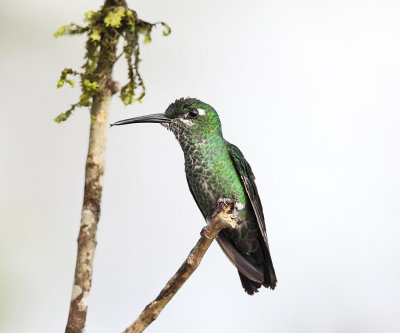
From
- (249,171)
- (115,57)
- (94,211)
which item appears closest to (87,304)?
(94,211)

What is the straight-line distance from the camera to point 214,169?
4.46 meters

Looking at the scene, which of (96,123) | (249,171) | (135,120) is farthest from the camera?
(249,171)

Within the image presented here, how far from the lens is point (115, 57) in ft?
11.5

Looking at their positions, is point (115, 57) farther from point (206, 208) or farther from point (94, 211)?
point (206, 208)

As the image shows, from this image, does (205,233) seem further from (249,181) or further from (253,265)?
(253,265)

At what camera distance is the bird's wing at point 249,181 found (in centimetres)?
448

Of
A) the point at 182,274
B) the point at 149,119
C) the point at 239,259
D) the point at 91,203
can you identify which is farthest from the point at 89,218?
the point at 239,259

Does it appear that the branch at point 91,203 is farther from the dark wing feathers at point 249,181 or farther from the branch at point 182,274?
the dark wing feathers at point 249,181

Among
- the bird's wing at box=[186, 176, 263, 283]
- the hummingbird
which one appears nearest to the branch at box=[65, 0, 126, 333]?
the hummingbird

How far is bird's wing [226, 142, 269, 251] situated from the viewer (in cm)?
448

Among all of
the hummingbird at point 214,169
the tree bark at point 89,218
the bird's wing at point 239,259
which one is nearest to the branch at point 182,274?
the tree bark at point 89,218

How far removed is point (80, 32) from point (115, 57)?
34 cm

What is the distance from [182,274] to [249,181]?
135 centimetres

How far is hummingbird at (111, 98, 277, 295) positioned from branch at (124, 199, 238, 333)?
0.58 m
